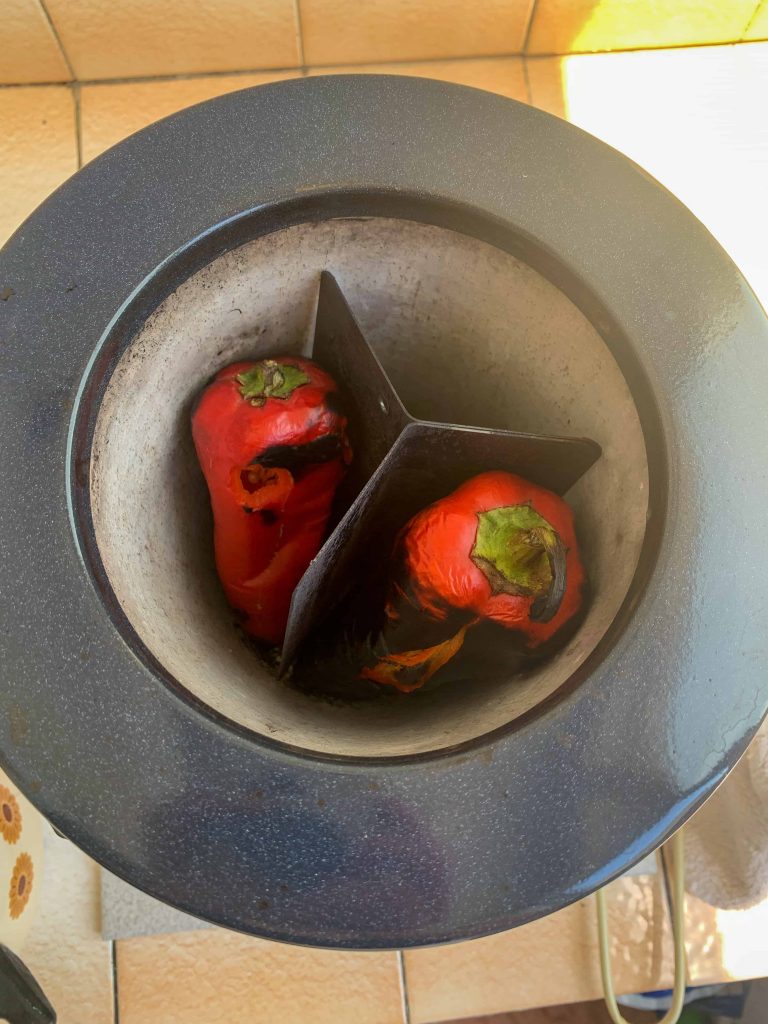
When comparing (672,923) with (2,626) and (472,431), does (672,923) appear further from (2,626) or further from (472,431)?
(2,626)

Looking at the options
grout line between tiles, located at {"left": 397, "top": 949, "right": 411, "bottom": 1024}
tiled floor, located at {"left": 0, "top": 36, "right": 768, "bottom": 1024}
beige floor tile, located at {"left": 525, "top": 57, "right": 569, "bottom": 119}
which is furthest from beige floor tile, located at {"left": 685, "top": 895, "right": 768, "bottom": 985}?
beige floor tile, located at {"left": 525, "top": 57, "right": 569, "bottom": 119}

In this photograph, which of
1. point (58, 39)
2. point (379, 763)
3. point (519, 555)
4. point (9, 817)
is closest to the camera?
point (379, 763)

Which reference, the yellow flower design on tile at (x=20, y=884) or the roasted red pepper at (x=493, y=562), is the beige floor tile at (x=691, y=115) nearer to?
the roasted red pepper at (x=493, y=562)

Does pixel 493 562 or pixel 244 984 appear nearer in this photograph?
pixel 493 562

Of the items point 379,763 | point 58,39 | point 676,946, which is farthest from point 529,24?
point 676,946

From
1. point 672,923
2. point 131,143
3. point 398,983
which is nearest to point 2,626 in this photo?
point 131,143

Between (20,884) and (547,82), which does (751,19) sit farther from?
(20,884)
